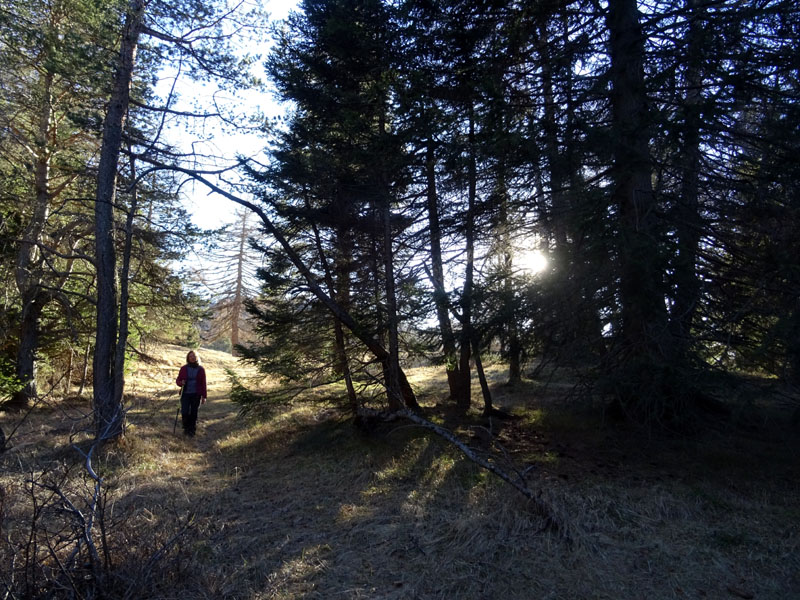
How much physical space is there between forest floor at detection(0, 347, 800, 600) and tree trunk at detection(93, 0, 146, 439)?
118 cm

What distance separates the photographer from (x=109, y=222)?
8.70m

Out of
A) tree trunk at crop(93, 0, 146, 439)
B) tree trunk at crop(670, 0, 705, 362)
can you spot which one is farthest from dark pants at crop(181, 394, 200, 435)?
tree trunk at crop(670, 0, 705, 362)

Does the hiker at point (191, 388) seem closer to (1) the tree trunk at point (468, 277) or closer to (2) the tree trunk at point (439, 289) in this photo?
(2) the tree trunk at point (439, 289)

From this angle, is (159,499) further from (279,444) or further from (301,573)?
(279,444)

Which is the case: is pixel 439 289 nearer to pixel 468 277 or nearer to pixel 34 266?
pixel 468 277

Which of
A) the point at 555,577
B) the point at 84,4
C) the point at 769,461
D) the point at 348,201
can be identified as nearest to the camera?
the point at 555,577

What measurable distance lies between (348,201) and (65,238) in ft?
26.7

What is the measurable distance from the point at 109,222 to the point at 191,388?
3771 mm

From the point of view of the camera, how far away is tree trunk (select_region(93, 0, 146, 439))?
8.41 meters

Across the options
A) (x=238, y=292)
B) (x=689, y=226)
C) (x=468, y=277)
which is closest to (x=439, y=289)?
(x=468, y=277)

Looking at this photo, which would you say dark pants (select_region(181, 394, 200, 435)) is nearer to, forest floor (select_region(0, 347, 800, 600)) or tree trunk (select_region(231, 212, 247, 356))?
forest floor (select_region(0, 347, 800, 600))

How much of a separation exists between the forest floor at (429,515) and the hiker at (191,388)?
4.27ft

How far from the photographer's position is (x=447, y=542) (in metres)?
4.75

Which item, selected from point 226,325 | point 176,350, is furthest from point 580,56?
point 226,325
